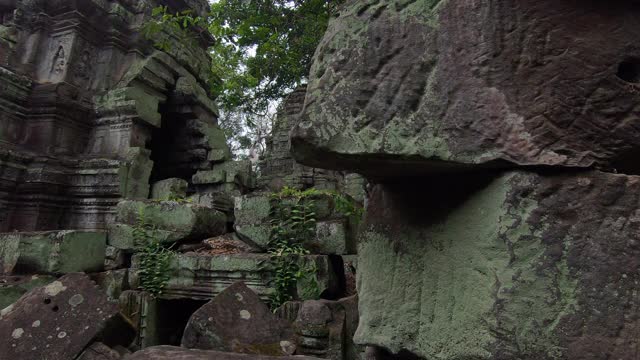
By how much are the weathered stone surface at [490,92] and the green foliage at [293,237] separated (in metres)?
1.83

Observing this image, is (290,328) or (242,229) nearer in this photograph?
(290,328)

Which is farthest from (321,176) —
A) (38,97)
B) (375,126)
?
(375,126)

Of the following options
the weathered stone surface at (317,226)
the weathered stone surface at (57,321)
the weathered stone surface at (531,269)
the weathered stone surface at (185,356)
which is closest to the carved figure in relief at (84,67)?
the weathered stone surface at (317,226)

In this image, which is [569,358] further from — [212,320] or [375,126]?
[212,320]

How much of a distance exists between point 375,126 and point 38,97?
26.8ft

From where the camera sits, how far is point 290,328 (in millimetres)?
2211

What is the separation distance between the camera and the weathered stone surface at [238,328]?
2.01m

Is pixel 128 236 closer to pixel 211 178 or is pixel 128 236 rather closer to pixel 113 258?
pixel 113 258

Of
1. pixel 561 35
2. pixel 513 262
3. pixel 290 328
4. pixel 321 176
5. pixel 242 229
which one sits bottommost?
pixel 290 328

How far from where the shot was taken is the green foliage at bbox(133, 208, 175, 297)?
3.38m

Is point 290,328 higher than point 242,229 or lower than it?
lower

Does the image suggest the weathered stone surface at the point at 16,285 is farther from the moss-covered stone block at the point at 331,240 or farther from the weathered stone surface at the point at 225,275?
the moss-covered stone block at the point at 331,240

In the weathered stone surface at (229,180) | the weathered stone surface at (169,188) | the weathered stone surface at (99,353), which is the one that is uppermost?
the weathered stone surface at (229,180)

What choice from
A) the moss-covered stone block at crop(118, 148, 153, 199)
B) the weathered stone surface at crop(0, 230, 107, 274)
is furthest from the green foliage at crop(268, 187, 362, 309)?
the moss-covered stone block at crop(118, 148, 153, 199)
